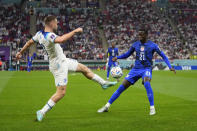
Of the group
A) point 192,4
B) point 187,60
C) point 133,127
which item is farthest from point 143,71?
point 192,4

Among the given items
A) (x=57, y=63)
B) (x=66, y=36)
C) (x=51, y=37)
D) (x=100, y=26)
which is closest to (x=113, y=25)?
(x=100, y=26)

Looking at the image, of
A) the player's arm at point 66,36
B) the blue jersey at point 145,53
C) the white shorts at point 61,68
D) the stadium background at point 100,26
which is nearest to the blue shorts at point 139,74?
the blue jersey at point 145,53

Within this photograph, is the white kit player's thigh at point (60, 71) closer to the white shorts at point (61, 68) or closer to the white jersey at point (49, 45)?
the white shorts at point (61, 68)

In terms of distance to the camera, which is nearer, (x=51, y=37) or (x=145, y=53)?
(x=51, y=37)

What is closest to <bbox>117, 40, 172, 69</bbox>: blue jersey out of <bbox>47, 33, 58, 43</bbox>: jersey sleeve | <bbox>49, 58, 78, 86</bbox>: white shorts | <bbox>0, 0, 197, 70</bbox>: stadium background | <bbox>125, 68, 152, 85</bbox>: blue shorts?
<bbox>125, 68, 152, 85</bbox>: blue shorts

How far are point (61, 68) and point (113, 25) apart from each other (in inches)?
1743

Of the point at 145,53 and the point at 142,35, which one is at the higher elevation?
the point at 142,35

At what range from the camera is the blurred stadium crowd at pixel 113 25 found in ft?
149

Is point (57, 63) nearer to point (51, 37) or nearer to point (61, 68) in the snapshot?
point (61, 68)

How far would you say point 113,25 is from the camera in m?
51.2

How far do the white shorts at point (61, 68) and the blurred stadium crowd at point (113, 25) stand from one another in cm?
3577

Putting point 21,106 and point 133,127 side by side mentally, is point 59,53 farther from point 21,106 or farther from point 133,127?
point 21,106

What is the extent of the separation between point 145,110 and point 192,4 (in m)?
51.5

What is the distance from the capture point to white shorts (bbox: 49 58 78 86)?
7497 millimetres
